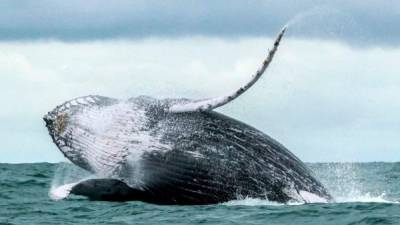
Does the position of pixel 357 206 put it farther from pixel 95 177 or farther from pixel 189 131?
pixel 95 177

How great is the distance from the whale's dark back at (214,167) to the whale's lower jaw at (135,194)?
2cm

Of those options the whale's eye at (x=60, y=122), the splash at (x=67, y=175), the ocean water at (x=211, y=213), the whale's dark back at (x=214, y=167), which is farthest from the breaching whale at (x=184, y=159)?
the splash at (x=67, y=175)

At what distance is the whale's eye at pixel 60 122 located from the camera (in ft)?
45.2

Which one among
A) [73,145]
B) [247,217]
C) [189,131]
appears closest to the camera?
[247,217]

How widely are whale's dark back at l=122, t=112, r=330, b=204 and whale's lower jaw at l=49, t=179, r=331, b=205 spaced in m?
0.02

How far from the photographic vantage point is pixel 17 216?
12688 millimetres

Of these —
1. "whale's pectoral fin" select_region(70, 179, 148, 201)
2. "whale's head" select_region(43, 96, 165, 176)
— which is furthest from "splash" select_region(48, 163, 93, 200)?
"whale's pectoral fin" select_region(70, 179, 148, 201)

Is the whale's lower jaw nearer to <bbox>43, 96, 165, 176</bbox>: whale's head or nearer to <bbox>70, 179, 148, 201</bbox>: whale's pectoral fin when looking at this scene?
<bbox>70, 179, 148, 201</bbox>: whale's pectoral fin

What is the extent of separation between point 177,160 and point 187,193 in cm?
47

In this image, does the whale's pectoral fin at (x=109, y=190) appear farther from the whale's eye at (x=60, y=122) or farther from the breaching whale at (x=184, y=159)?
the whale's eye at (x=60, y=122)

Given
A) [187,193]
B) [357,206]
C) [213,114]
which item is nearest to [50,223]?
[187,193]

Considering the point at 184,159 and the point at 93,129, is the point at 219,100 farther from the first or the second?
the point at 93,129

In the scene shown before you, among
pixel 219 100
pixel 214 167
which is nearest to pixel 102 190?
pixel 214 167

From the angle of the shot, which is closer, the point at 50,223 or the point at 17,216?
the point at 50,223
